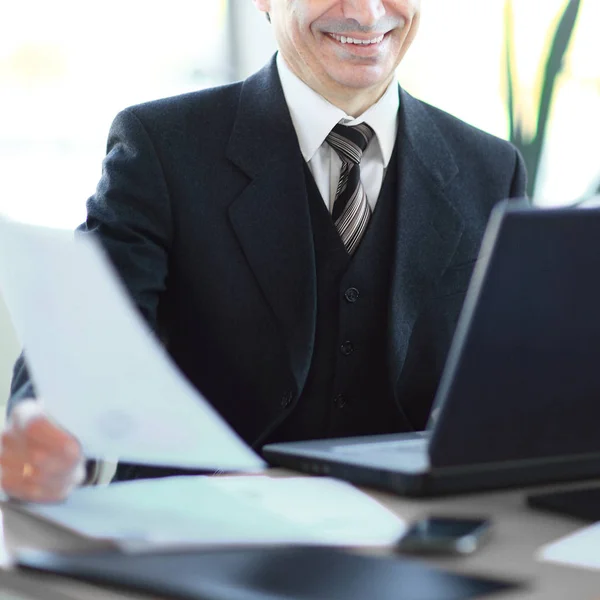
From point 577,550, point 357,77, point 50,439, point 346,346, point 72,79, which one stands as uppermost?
point 72,79

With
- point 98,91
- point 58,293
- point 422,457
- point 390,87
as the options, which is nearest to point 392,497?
point 422,457

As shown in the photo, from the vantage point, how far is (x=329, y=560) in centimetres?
93

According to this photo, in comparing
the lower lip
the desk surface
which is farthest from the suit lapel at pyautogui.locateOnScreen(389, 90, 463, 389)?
the desk surface

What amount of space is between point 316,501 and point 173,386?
188mm

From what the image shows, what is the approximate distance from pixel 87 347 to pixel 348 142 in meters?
0.91

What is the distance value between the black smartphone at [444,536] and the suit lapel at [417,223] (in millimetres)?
723

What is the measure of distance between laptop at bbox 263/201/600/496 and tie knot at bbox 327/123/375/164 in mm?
777

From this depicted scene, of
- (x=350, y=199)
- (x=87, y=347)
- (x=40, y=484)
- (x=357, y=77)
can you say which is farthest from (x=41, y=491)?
(x=357, y=77)

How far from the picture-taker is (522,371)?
1022 mm

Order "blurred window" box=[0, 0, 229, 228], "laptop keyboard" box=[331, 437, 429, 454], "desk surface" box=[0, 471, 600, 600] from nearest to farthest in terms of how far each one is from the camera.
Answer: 1. "desk surface" box=[0, 471, 600, 600]
2. "laptop keyboard" box=[331, 437, 429, 454]
3. "blurred window" box=[0, 0, 229, 228]

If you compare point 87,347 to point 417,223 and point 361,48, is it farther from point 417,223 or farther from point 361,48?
point 361,48

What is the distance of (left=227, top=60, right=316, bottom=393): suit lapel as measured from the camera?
1.72 meters

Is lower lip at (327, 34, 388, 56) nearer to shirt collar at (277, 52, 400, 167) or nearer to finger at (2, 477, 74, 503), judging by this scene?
shirt collar at (277, 52, 400, 167)

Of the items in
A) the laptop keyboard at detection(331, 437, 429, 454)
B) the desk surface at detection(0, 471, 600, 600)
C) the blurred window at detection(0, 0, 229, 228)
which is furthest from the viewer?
the blurred window at detection(0, 0, 229, 228)
